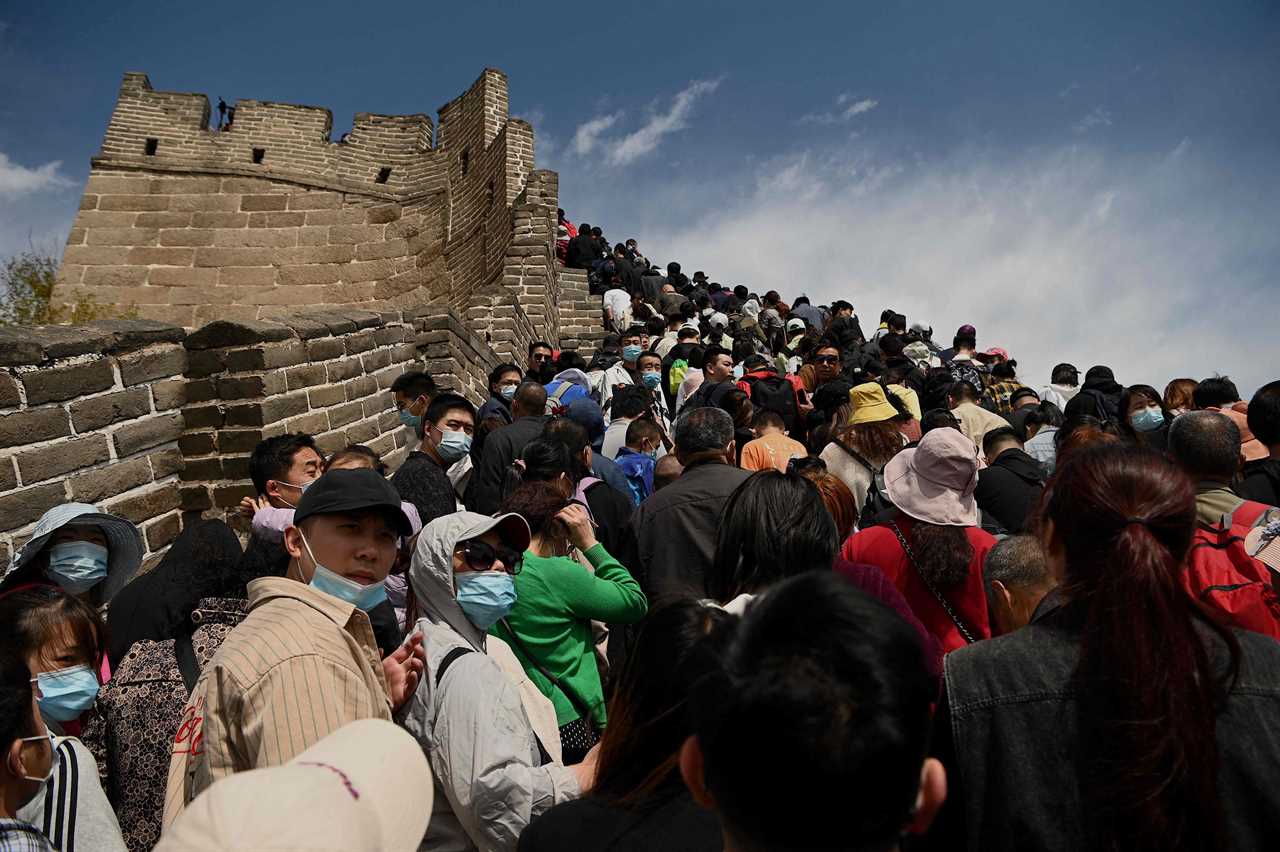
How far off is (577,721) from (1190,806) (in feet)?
6.61

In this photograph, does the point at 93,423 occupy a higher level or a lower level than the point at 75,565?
higher

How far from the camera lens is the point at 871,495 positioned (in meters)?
4.51

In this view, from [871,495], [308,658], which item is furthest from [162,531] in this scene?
[871,495]

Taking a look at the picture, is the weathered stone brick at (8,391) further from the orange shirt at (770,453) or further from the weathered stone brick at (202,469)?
the orange shirt at (770,453)

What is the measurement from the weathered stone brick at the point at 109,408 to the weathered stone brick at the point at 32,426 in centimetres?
9

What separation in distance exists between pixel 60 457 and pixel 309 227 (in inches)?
564

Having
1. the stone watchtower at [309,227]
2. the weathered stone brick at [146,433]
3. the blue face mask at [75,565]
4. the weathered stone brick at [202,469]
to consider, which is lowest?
the blue face mask at [75,565]

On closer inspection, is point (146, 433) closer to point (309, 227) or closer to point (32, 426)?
point (32, 426)

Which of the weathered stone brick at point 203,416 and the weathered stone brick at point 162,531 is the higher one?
the weathered stone brick at point 203,416

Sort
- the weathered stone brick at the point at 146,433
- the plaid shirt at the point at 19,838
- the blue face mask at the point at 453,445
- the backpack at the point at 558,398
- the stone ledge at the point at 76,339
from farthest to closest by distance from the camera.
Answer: the backpack at the point at 558,398
the blue face mask at the point at 453,445
the weathered stone brick at the point at 146,433
the stone ledge at the point at 76,339
the plaid shirt at the point at 19,838

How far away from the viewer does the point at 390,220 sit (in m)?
17.8

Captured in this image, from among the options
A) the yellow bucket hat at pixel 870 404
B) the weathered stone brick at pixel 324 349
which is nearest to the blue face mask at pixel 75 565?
the weathered stone brick at pixel 324 349

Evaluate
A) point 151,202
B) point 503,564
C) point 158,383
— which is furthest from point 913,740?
point 151,202

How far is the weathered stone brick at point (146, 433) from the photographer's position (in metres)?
4.49
